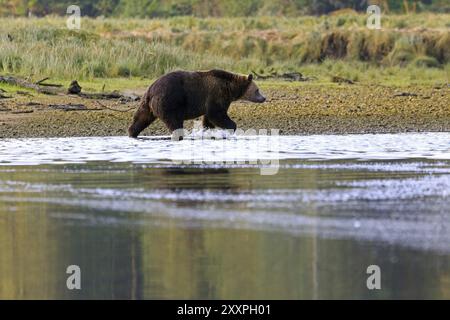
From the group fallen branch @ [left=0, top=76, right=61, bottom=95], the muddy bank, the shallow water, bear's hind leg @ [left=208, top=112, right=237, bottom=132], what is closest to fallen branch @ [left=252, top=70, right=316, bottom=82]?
the muddy bank

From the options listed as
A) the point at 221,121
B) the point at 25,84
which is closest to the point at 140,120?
the point at 221,121

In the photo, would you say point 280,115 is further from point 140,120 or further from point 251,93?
point 140,120

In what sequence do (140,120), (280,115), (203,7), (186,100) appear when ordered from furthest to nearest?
(203,7)
(280,115)
(140,120)
(186,100)

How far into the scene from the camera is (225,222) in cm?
1052

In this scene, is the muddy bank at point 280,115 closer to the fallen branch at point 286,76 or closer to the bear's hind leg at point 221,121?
the bear's hind leg at point 221,121

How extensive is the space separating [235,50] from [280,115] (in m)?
15.0

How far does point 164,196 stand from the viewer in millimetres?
12203

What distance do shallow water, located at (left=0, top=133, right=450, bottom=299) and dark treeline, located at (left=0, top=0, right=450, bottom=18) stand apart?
44.4 metres

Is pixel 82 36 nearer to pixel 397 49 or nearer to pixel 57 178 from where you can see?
pixel 397 49

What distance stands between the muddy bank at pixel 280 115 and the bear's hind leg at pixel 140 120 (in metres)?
1.15
